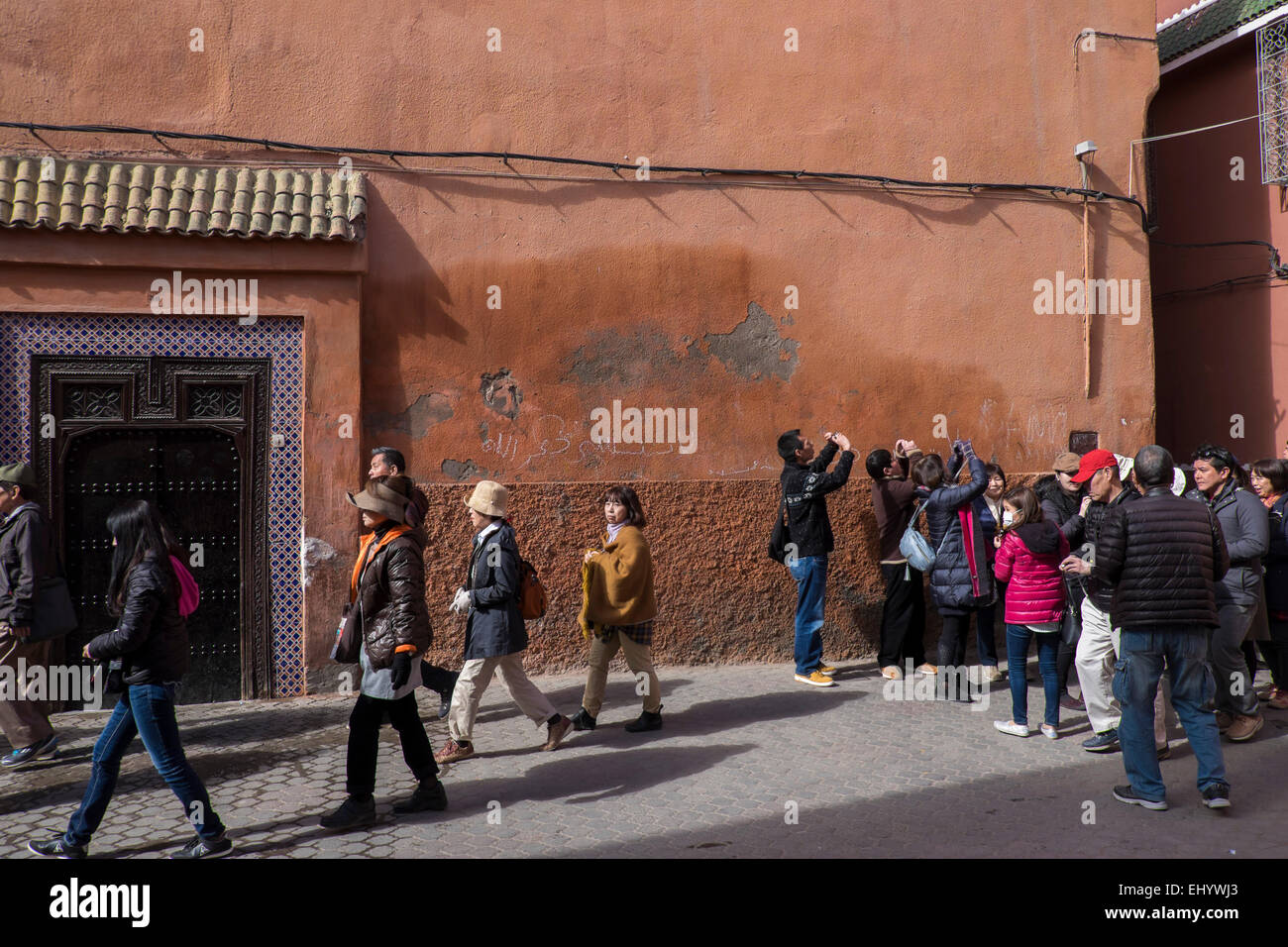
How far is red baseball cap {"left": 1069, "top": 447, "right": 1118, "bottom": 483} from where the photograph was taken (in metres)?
6.29

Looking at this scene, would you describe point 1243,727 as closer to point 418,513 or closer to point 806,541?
point 806,541

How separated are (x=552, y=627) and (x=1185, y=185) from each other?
9.29 meters

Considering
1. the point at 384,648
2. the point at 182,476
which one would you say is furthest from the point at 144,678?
the point at 182,476

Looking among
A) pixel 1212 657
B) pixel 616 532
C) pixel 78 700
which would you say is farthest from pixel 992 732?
pixel 78 700

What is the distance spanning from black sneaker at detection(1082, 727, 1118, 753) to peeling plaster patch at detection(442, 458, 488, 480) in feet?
15.9

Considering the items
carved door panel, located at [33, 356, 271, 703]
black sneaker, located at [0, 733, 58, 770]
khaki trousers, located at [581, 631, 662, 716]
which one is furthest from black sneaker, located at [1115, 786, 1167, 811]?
black sneaker, located at [0, 733, 58, 770]

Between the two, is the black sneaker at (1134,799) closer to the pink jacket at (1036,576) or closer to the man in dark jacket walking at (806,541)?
the pink jacket at (1036,576)

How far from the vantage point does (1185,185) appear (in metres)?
11.8

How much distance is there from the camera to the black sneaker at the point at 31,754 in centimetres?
592

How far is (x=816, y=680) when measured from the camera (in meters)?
7.76

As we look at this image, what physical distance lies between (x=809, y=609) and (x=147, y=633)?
15.8 ft

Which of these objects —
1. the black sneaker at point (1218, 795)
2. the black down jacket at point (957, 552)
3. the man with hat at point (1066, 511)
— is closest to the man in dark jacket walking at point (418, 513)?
the black down jacket at point (957, 552)

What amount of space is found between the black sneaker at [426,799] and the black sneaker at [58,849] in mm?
1397
